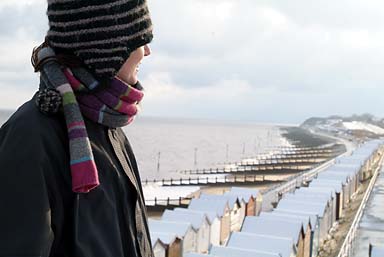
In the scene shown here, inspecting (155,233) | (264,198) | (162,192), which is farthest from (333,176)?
(162,192)

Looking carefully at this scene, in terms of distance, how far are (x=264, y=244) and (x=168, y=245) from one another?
2.21m

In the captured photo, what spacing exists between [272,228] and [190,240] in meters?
2.25

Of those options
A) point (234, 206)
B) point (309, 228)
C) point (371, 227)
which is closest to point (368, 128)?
point (234, 206)

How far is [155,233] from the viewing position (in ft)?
32.8

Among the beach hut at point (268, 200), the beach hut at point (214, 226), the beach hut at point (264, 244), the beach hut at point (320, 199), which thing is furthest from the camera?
the beach hut at point (268, 200)

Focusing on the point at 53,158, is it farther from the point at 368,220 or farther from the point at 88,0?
the point at 368,220

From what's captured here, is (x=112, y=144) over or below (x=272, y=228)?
over

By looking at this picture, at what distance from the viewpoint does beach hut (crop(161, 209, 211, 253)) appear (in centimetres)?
1173

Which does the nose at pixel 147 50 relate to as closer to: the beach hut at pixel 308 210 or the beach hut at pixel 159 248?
the beach hut at pixel 159 248

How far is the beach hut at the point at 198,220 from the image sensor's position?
11727 mm

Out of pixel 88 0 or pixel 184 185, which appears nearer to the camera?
pixel 88 0

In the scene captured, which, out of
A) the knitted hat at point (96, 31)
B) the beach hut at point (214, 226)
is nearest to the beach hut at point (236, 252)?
the beach hut at point (214, 226)

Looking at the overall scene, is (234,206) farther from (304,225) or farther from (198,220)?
(304,225)

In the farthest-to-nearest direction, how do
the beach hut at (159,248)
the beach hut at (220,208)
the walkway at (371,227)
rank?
the beach hut at (220,208) → the walkway at (371,227) → the beach hut at (159,248)
